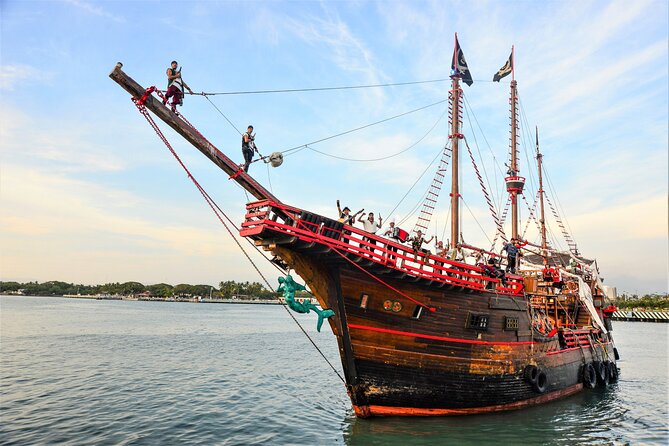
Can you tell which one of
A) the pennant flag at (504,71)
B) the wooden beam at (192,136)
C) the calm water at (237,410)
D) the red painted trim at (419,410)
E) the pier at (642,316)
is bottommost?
the calm water at (237,410)

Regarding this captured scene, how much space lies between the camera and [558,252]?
23.7 metres

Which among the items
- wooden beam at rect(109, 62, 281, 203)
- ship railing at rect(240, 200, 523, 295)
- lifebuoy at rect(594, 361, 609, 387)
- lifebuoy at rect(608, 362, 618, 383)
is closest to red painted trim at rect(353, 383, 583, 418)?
ship railing at rect(240, 200, 523, 295)

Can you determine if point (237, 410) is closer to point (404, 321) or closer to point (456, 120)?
point (404, 321)

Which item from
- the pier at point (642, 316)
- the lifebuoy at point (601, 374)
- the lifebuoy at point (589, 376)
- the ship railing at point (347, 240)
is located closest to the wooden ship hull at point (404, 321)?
the ship railing at point (347, 240)

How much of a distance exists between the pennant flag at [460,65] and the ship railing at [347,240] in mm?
10269

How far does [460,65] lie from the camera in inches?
776

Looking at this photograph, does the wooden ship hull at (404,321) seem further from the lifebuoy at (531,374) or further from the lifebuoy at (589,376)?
the lifebuoy at (589,376)

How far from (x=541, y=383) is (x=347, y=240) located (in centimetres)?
1003

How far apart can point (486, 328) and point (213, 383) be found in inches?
508

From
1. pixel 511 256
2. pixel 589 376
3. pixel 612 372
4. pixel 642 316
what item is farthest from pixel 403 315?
pixel 642 316

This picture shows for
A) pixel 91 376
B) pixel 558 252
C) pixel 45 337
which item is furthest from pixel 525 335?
pixel 45 337

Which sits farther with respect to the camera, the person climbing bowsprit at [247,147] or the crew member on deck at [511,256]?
the crew member on deck at [511,256]

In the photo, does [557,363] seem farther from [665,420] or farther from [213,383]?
[213,383]

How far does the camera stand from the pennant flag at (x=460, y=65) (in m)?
19.6
